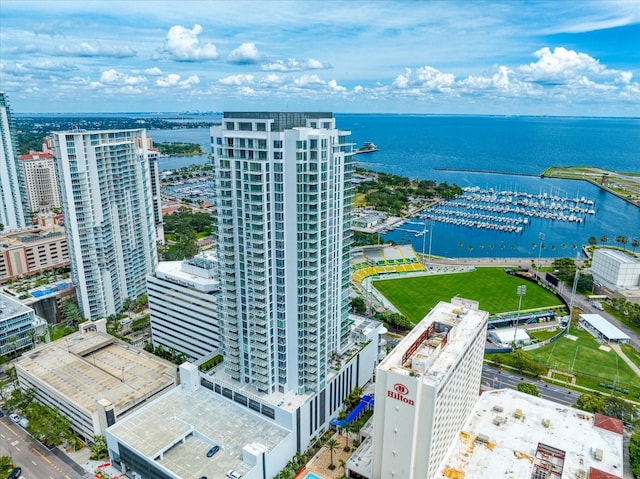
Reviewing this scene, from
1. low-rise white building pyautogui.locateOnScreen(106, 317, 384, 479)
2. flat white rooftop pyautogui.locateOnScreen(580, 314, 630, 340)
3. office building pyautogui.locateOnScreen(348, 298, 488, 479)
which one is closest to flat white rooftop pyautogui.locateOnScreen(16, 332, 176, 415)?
low-rise white building pyautogui.locateOnScreen(106, 317, 384, 479)

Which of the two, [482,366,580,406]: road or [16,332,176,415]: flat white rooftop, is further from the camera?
[482,366,580,406]: road

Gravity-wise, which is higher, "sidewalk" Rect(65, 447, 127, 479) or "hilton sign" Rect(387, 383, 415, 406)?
"hilton sign" Rect(387, 383, 415, 406)

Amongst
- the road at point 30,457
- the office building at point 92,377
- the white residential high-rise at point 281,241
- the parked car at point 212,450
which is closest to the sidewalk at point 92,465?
the road at point 30,457

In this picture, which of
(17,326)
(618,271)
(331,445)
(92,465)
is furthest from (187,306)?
(618,271)

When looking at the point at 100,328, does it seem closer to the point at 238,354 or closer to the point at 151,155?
the point at 238,354

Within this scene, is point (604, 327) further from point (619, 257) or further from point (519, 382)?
point (619, 257)

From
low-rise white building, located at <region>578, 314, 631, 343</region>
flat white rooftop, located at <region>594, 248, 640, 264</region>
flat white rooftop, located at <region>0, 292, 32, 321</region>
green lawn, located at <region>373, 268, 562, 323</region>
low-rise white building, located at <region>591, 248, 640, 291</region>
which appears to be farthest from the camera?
flat white rooftop, located at <region>594, 248, 640, 264</region>

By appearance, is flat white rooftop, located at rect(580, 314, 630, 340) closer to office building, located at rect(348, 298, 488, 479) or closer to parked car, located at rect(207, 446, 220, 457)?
office building, located at rect(348, 298, 488, 479)
